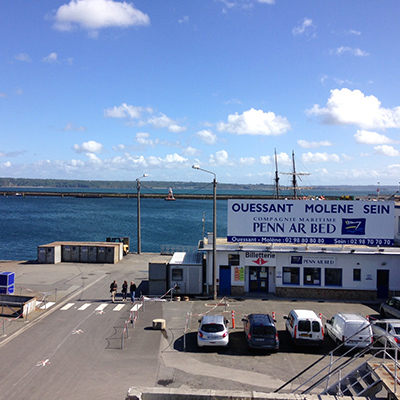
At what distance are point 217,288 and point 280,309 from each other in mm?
4657

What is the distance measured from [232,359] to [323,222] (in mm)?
13204

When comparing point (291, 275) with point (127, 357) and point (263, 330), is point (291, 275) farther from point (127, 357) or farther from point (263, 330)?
point (127, 357)

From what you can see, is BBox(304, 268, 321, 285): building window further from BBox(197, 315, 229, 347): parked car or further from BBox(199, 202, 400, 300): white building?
BBox(197, 315, 229, 347): parked car

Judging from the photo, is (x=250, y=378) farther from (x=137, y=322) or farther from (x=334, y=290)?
(x=334, y=290)

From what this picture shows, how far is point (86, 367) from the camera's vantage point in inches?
586

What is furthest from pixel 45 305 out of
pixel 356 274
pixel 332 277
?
pixel 356 274

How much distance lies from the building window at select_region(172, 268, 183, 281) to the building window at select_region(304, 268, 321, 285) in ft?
26.8

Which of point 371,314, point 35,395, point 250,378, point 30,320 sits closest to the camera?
point 35,395

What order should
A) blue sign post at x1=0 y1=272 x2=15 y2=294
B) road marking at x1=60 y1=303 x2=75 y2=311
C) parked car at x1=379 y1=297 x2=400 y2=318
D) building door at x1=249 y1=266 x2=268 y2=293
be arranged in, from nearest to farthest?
1. parked car at x1=379 y1=297 x2=400 y2=318
2. road marking at x1=60 y1=303 x2=75 y2=311
3. blue sign post at x1=0 y1=272 x2=15 y2=294
4. building door at x1=249 y1=266 x2=268 y2=293

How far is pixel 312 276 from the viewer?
2603 cm

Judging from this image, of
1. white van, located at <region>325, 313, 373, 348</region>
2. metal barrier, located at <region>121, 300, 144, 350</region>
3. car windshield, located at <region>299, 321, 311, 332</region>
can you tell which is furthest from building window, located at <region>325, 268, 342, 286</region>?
metal barrier, located at <region>121, 300, 144, 350</region>

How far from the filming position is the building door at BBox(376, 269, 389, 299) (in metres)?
25.5

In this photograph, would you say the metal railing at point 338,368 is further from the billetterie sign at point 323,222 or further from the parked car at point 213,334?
the billetterie sign at point 323,222

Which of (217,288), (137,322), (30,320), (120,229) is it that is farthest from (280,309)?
(120,229)
